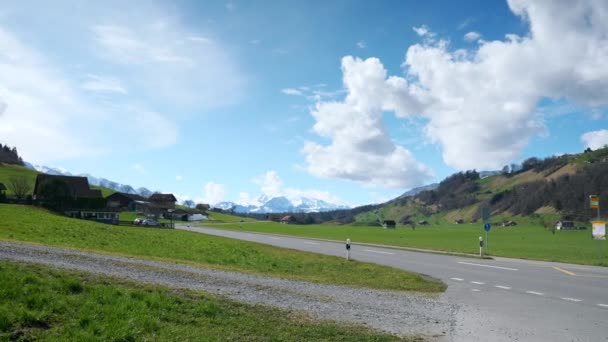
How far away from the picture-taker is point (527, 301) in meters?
14.0

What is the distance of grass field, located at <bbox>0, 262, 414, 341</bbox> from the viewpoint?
22.5 ft

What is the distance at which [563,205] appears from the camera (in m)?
171

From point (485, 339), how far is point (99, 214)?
286 ft

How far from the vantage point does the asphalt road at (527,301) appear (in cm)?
975

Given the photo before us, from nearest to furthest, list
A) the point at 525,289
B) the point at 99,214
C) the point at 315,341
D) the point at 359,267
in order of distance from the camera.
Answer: the point at 315,341 < the point at 525,289 < the point at 359,267 < the point at 99,214

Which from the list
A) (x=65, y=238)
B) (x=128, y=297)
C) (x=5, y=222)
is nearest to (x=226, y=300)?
(x=128, y=297)

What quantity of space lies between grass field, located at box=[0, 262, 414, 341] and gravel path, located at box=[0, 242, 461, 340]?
3.70 ft

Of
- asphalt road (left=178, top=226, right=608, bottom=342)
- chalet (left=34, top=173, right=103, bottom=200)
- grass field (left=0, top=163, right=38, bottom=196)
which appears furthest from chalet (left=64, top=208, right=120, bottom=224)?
asphalt road (left=178, top=226, right=608, bottom=342)

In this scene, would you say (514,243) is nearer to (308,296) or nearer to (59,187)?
(308,296)

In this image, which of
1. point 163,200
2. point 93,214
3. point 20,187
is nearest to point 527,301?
point 93,214

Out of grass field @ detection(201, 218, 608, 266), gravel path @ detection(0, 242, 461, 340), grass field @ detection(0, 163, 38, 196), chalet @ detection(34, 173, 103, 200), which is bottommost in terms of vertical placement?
gravel path @ detection(0, 242, 461, 340)

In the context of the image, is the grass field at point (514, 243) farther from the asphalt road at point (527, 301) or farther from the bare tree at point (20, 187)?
the bare tree at point (20, 187)

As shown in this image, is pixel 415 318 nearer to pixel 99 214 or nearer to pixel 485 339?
pixel 485 339

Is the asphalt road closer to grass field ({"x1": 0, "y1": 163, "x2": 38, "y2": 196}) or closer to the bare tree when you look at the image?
the bare tree
